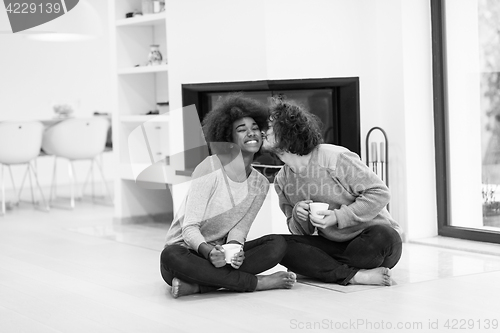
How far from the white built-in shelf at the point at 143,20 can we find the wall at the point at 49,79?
9.60 ft

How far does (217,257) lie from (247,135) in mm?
527

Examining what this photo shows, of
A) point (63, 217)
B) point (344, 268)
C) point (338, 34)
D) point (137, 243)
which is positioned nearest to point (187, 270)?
point (344, 268)

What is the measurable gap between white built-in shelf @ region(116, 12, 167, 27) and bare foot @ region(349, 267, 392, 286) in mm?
2518

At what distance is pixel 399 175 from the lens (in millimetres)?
4625

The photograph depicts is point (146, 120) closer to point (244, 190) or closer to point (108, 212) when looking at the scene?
point (108, 212)

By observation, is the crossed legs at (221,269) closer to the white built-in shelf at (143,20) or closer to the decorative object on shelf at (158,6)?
the white built-in shelf at (143,20)

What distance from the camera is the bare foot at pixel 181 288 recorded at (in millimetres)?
3186

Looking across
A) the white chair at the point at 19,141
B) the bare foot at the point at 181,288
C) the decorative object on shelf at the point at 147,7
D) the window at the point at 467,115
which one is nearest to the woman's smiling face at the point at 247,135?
the bare foot at the point at 181,288

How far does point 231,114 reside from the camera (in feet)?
10.8

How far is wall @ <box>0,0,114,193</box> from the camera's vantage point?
334 inches

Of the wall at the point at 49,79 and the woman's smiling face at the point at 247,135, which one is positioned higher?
the wall at the point at 49,79

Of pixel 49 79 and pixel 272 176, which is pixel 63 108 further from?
pixel 272 176

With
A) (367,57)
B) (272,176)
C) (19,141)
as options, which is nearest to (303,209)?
(272,176)

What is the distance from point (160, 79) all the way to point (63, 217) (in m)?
1.35
